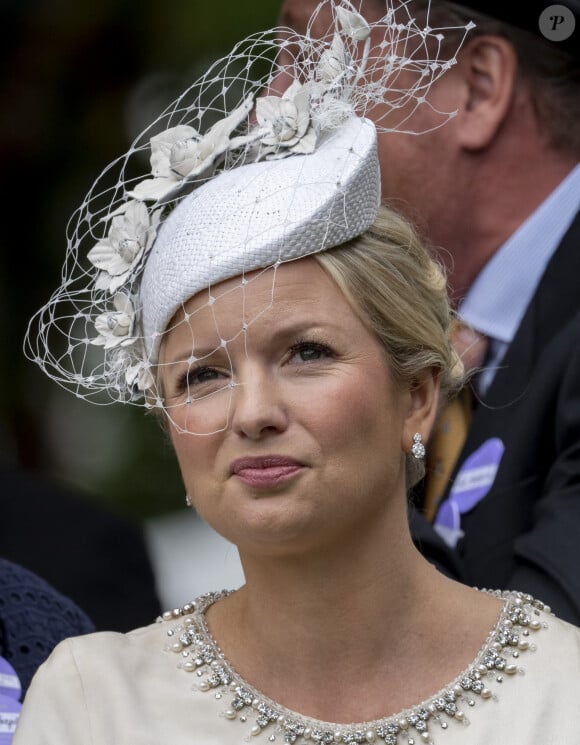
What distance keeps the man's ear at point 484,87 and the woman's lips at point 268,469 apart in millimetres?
1787

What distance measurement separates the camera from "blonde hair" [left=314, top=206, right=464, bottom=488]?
8.21 feet

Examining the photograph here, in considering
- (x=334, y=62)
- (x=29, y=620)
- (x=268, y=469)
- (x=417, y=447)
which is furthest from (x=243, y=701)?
(x=334, y=62)

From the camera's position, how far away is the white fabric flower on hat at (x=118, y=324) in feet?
8.80

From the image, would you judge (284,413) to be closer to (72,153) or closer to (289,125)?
(289,125)

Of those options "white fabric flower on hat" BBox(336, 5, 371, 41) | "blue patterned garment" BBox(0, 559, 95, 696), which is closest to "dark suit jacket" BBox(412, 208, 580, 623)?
"blue patterned garment" BBox(0, 559, 95, 696)

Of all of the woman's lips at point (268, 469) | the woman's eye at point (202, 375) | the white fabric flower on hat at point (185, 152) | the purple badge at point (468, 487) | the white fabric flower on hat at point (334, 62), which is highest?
the white fabric flower on hat at point (334, 62)

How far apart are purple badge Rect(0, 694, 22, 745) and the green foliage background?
8.24 ft

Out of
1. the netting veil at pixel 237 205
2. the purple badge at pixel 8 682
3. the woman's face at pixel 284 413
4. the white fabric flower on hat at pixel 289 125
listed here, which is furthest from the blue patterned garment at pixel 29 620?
the white fabric flower on hat at pixel 289 125

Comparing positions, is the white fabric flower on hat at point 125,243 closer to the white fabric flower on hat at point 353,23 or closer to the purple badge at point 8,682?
the white fabric flower on hat at point 353,23

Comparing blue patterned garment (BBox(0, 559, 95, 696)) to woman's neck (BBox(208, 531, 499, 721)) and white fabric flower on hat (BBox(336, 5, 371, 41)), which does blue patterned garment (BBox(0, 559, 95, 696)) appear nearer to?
woman's neck (BBox(208, 531, 499, 721))

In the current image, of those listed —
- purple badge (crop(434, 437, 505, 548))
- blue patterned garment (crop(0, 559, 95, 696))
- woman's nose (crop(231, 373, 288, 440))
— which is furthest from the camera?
purple badge (crop(434, 437, 505, 548))

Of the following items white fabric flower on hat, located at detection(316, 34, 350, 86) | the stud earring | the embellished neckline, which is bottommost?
the embellished neckline

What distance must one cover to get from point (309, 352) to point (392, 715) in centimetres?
61

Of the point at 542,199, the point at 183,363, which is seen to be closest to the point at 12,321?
the point at 542,199
